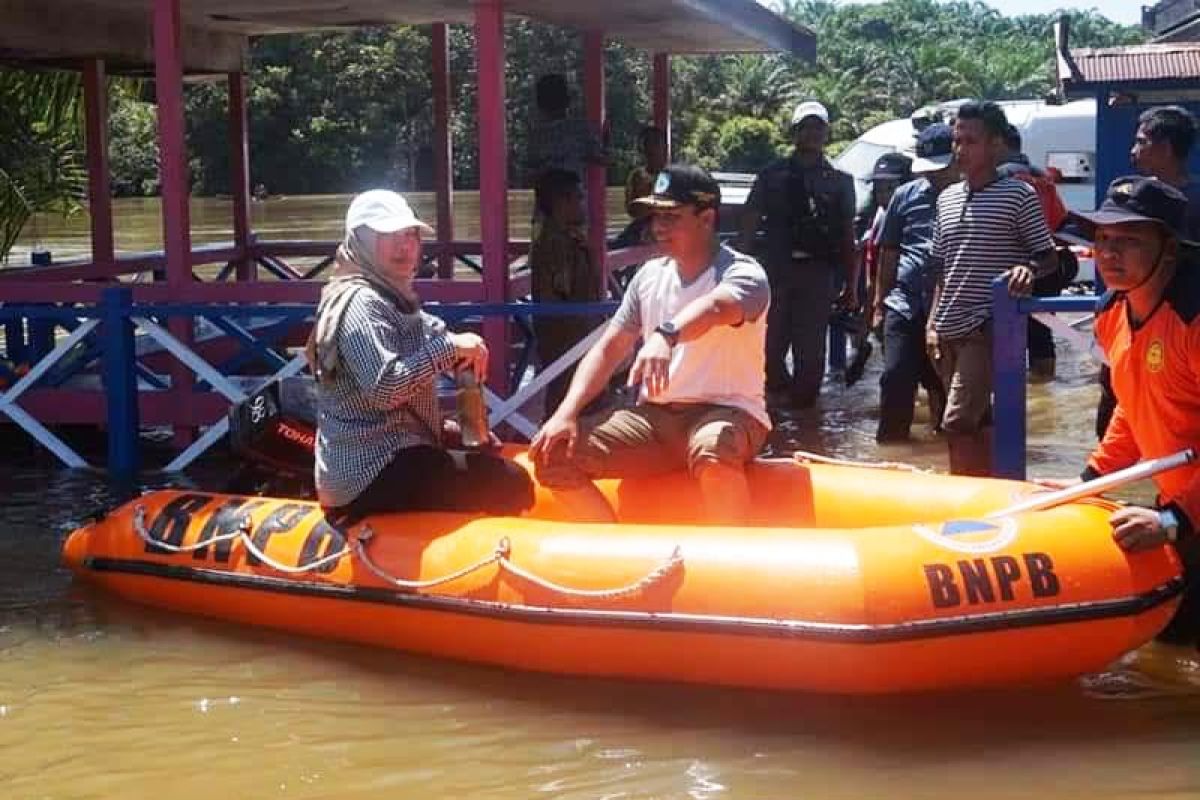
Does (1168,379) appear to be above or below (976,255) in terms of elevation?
below

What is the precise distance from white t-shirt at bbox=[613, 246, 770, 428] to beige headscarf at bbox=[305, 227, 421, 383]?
0.82m

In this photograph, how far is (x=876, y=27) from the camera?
8856 cm

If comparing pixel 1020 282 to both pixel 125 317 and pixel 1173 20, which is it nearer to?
pixel 125 317

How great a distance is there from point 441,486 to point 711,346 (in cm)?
104

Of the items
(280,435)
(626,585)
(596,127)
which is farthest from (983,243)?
(596,127)

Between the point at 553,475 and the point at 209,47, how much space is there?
22.6 ft

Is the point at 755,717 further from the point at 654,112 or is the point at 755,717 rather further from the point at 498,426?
the point at 654,112

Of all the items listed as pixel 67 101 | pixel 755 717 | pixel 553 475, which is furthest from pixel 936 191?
pixel 67 101

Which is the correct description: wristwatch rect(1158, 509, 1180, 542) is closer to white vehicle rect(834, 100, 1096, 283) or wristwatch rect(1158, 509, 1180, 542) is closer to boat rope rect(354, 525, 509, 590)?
boat rope rect(354, 525, 509, 590)

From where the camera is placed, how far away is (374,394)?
18.0 ft

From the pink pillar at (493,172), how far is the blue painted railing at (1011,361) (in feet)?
8.85

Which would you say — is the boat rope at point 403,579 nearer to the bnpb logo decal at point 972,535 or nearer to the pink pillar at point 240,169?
the bnpb logo decal at point 972,535

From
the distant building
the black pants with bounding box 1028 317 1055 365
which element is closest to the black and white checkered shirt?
the black pants with bounding box 1028 317 1055 365

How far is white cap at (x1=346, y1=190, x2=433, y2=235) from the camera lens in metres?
5.50
